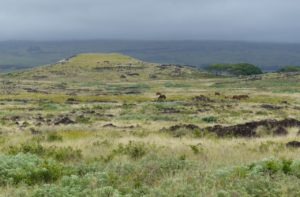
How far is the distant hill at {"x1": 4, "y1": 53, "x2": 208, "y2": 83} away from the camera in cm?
14312

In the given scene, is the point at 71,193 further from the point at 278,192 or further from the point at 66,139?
the point at 66,139

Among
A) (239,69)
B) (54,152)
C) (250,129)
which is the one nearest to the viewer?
(54,152)

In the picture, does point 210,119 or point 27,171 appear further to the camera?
point 210,119

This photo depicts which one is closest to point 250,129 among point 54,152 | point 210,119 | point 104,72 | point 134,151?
point 210,119

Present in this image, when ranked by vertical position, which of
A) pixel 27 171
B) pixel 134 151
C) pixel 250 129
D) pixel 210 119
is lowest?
pixel 210 119

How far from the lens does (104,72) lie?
155m

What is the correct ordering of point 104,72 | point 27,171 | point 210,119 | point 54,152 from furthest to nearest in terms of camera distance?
point 104,72
point 210,119
point 54,152
point 27,171

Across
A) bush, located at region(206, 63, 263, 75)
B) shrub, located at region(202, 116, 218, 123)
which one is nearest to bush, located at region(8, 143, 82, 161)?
shrub, located at region(202, 116, 218, 123)

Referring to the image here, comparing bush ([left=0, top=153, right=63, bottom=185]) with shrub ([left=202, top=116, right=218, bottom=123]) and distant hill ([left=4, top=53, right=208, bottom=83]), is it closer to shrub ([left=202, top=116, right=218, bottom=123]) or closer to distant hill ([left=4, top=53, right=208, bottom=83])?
shrub ([left=202, top=116, right=218, bottom=123])

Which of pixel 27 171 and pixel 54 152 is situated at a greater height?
pixel 27 171

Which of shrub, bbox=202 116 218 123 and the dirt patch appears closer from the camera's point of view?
the dirt patch

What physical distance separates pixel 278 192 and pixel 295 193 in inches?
11.6

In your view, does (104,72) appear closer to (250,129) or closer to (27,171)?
(250,129)

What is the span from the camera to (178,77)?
147 m
